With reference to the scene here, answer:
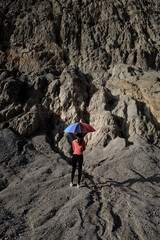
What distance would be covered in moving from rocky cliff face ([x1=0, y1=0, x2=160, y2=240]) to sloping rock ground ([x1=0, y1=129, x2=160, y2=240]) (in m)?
0.24

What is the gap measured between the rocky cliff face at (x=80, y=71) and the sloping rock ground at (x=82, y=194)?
24cm

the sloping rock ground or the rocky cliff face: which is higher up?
the rocky cliff face

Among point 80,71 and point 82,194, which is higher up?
point 80,71

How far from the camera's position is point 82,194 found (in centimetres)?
552

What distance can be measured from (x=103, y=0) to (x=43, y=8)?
34.9ft

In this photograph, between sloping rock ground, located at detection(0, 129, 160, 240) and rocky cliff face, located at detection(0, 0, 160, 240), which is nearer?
sloping rock ground, located at detection(0, 129, 160, 240)

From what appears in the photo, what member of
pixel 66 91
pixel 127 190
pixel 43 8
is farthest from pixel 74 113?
pixel 43 8

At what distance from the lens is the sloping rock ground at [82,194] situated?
388 centimetres

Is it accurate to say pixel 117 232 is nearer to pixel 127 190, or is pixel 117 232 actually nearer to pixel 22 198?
pixel 127 190

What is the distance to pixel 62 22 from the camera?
22641 mm

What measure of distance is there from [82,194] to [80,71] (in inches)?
675

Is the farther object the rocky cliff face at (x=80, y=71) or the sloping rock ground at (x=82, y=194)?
the rocky cliff face at (x=80, y=71)

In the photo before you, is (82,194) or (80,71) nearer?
(82,194)

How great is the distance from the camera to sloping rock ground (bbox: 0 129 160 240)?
12.7 ft
